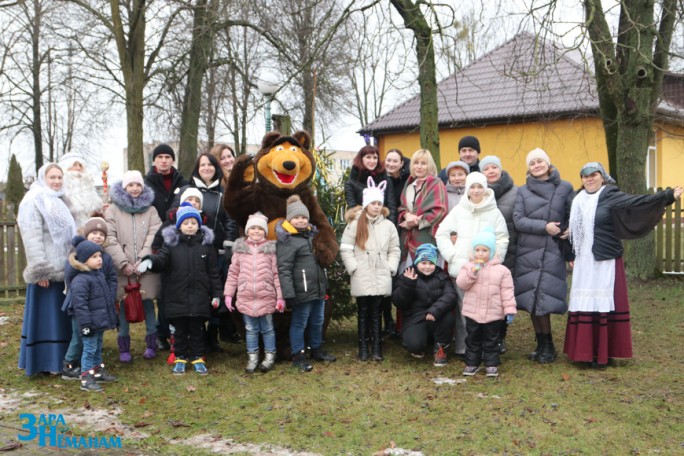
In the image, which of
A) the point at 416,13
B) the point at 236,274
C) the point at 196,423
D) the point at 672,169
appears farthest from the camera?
the point at 672,169

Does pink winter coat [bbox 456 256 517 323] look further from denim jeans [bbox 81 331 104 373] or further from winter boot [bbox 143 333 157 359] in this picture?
denim jeans [bbox 81 331 104 373]

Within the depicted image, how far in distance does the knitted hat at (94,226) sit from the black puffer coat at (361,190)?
252cm

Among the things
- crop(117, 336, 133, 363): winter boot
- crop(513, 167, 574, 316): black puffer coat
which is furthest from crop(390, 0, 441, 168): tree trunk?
crop(117, 336, 133, 363): winter boot

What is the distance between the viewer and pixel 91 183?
673cm

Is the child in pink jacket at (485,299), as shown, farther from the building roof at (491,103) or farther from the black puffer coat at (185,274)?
the building roof at (491,103)

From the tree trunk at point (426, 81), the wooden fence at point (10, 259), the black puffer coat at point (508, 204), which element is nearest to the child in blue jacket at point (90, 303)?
the black puffer coat at point (508, 204)

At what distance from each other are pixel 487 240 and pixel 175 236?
9.72 feet

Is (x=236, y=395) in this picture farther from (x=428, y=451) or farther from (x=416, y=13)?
(x=416, y=13)

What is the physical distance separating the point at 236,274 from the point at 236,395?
1.22 meters

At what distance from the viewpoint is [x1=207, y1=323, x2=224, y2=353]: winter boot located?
7.26 meters

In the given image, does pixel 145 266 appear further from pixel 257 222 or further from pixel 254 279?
pixel 257 222

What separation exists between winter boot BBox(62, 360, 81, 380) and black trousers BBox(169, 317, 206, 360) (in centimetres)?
90

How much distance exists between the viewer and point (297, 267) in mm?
6348

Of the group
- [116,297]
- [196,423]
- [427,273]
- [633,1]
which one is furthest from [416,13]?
[196,423]
